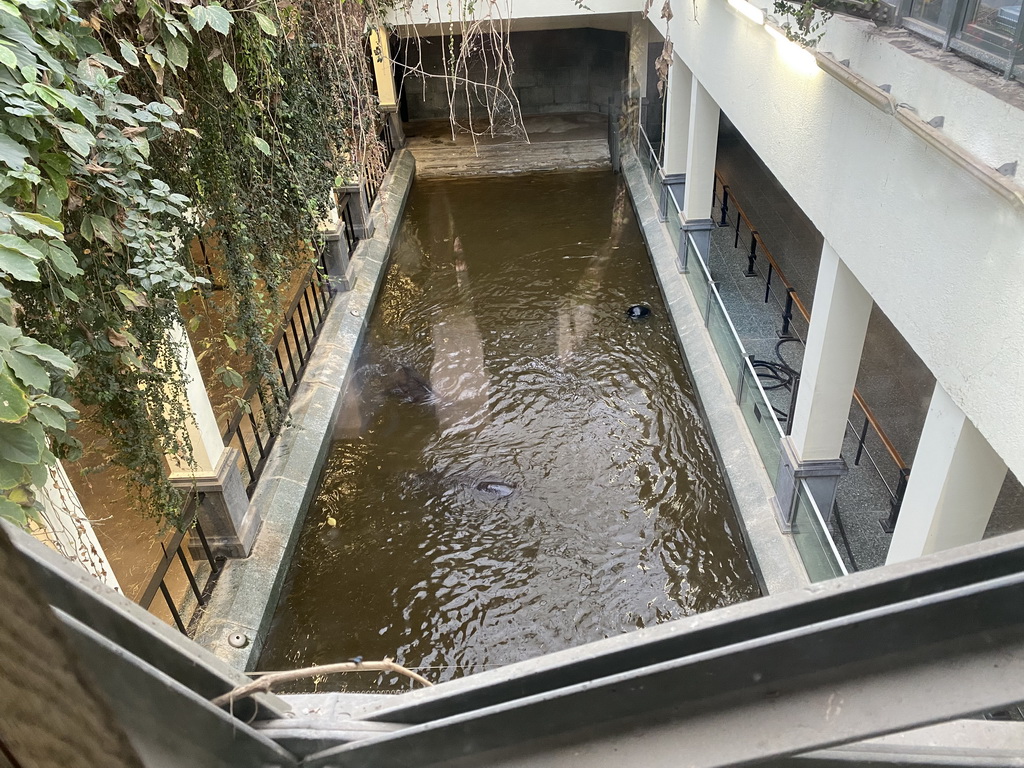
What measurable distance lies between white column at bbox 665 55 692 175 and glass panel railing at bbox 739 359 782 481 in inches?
177

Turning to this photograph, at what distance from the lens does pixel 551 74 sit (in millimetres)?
17000

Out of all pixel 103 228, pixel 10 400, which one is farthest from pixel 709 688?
pixel 103 228

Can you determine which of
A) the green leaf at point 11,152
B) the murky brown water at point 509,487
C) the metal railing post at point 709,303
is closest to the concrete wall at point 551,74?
the murky brown water at point 509,487

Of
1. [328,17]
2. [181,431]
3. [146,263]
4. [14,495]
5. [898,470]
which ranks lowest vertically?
[898,470]

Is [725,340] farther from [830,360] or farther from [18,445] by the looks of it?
[18,445]

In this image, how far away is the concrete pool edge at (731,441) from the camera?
583 centimetres

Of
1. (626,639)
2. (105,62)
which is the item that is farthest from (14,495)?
(626,639)

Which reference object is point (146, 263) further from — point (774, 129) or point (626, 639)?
point (774, 129)

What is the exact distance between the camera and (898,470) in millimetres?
6395

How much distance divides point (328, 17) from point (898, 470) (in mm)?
6494

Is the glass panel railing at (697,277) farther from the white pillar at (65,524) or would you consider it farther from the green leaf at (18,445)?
the green leaf at (18,445)

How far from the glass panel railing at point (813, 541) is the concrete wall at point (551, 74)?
1309cm

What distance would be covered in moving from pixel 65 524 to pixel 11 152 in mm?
1942

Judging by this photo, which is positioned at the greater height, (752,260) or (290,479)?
(752,260)
